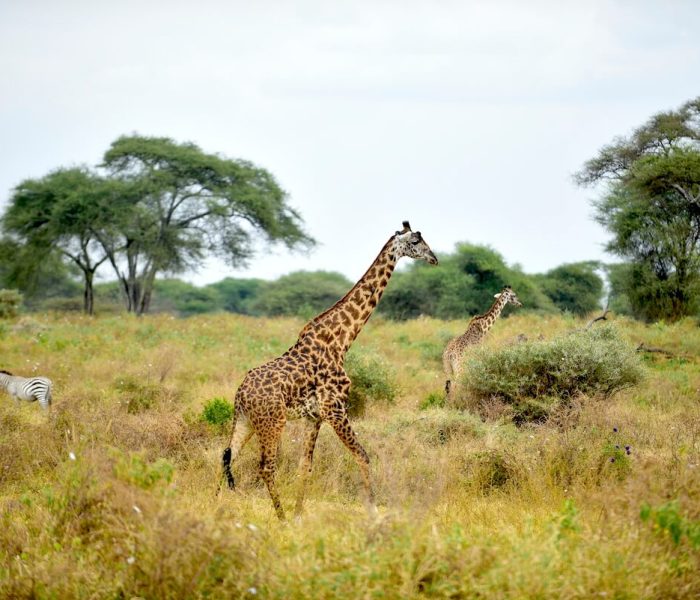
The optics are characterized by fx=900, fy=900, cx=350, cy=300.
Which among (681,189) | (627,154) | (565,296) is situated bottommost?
(565,296)

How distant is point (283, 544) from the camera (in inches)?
253

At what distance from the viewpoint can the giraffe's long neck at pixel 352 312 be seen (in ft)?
27.2

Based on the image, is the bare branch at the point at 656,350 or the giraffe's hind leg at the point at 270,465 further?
the bare branch at the point at 656,350

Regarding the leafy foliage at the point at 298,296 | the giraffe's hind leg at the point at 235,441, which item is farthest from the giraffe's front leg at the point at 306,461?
the leafy foliage at the point at 298,296

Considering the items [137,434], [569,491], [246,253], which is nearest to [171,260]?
[246,253]

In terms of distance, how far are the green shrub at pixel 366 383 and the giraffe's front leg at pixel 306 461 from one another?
5771mm

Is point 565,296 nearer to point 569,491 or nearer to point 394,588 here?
point 569,491

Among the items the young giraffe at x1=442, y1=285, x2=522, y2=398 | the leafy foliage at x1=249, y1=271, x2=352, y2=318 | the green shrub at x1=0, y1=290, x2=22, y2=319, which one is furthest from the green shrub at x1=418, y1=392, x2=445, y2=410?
the leafy foliage at x1=249, y1=271, x2=352, y2=318

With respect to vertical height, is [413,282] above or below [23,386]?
above

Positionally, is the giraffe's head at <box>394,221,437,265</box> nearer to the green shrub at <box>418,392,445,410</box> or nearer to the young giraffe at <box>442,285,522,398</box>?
the green shrub at <box>418,392,445,410</box>

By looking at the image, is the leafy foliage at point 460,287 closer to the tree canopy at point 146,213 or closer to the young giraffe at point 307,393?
the tree canopy at point 146,213

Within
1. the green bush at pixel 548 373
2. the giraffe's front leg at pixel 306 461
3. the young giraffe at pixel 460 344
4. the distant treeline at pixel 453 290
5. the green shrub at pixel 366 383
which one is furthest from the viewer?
the distant treeline at pixel 453 290

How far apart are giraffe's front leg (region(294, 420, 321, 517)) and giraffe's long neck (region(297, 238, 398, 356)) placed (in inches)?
28.6

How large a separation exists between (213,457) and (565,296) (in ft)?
112
